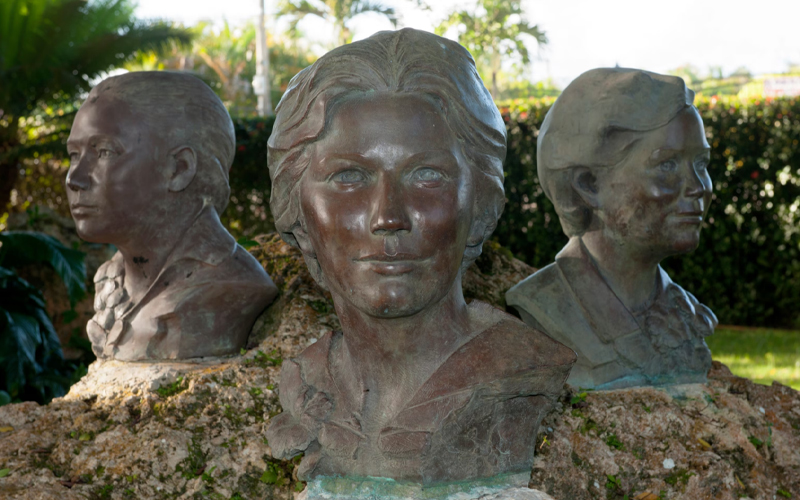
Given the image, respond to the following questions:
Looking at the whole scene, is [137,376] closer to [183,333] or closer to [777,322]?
[183,333]

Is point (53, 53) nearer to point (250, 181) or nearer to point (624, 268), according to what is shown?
point (250, 181)

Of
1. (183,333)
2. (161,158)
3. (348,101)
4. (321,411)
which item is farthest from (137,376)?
(348,101)

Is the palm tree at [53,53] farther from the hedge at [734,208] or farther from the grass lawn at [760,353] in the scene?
the grass lawn at [760,353]

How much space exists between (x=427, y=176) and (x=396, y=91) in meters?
0.27

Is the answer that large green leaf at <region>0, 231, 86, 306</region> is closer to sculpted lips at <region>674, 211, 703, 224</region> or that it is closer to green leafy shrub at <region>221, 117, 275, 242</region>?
green leafy shrub at <region>221, 117, 275, 242</region>

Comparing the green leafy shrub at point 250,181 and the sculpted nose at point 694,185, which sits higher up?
the sculpted nose at point 694,185

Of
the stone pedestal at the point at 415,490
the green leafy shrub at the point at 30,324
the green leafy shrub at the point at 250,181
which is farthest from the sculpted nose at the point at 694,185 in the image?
the green leafy shrub at the point at 250,181

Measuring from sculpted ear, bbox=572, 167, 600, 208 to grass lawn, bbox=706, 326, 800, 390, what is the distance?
323cm

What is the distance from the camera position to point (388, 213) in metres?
2.24

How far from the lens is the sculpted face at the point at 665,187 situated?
3.56m

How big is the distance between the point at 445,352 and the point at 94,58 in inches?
356

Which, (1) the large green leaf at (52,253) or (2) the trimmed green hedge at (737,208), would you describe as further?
(2) the trimmed green hedge at (737,208)

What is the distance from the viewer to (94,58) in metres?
10.1

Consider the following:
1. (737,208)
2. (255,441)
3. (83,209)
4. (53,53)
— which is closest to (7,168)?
(53,53)
